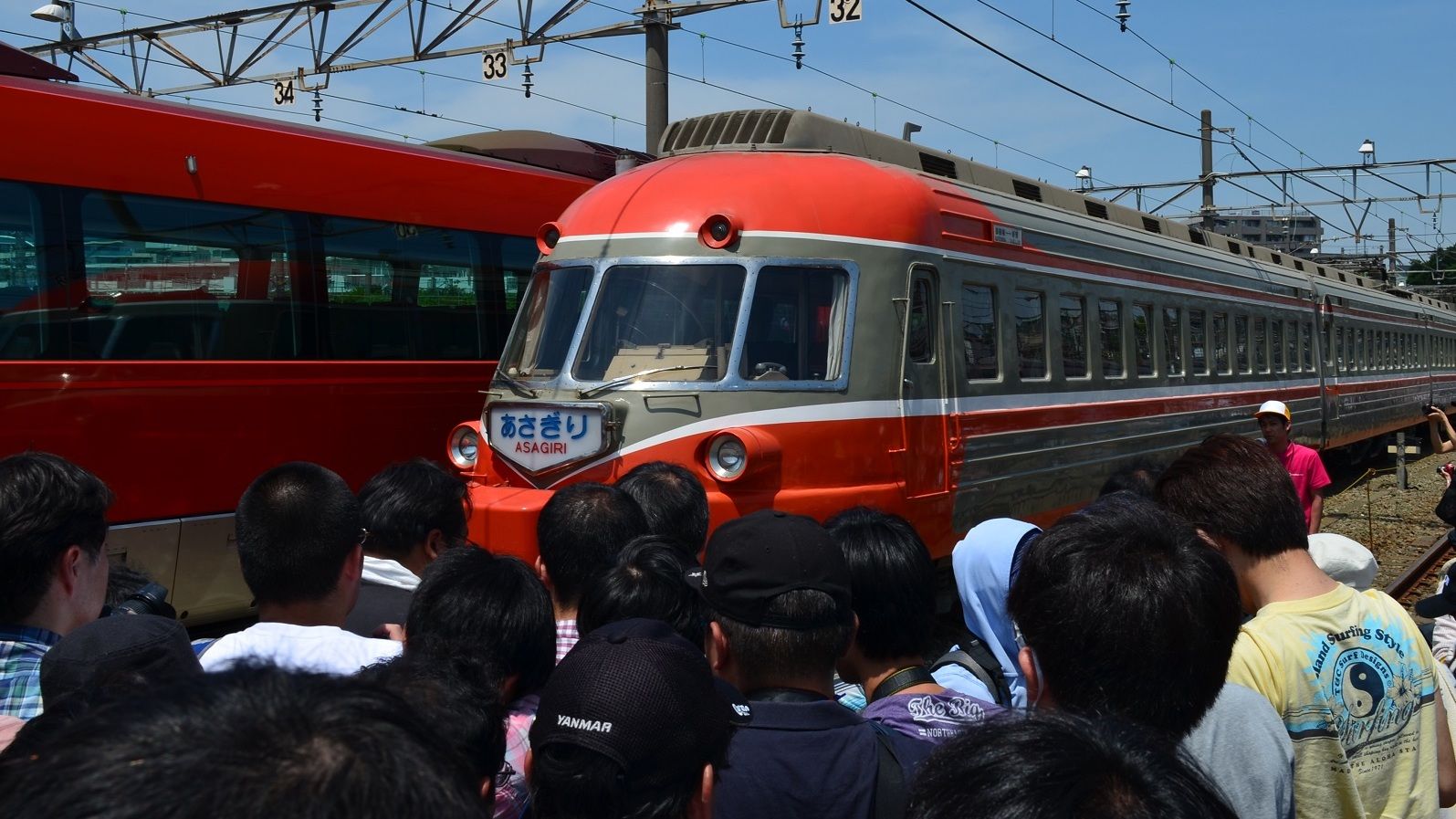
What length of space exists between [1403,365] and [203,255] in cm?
2270

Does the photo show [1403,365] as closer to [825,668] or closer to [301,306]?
[301,306]

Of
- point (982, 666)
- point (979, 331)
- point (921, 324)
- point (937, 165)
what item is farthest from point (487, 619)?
point (937, 165)

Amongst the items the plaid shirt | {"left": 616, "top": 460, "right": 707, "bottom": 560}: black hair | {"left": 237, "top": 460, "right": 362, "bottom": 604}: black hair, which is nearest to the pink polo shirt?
{"left": 616, "top": 460, "right": 707, "bottom": 560}: black hair

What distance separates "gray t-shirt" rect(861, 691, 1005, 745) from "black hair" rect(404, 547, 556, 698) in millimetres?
794

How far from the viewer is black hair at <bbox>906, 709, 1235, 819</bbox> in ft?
4.16

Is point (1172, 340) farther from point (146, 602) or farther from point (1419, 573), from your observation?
point (146, 602)

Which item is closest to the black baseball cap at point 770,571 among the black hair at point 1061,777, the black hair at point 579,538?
the black hair at point 579,538

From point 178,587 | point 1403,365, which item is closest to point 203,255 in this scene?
point 178,587

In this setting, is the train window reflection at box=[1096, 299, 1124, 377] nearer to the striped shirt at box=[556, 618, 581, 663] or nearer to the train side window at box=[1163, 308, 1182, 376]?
the train side window at box=[1163, 308, 1182, 376]

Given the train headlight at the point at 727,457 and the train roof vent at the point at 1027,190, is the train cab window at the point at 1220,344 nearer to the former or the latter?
the train roof vent at the point at 1027,190

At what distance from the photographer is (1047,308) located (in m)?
9.48

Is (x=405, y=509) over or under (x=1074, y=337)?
under

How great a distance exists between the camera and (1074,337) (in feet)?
32.3

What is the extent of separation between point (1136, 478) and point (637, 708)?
→ 170 inches
